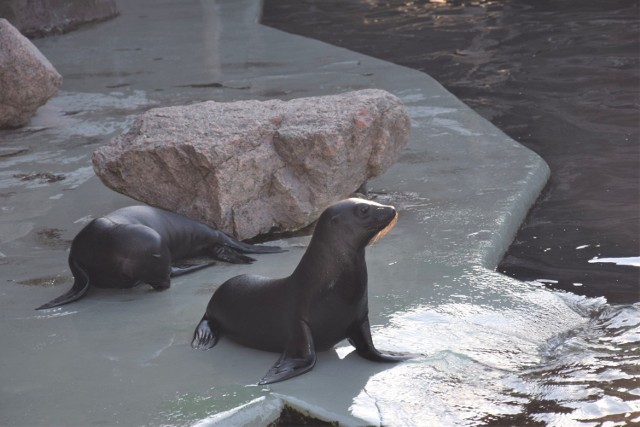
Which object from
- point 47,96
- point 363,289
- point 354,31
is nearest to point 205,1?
point 354,31

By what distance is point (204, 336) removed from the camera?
12.6 ft

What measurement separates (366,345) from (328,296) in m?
0.22

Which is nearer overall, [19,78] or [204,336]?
[204,336]

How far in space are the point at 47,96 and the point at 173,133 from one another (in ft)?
10.00

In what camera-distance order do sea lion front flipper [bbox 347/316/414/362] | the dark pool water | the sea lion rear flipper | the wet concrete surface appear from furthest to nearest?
the dark pool water → the sea lion rear flipper → sea lion front flipper [bbox 347/316/414/362] → the wet concrete surface

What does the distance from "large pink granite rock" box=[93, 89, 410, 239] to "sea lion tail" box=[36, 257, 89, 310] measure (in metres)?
0.80

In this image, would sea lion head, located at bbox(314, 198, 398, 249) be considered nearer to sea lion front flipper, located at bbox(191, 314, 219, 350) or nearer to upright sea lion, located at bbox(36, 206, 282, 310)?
sea lion front flipper, located at bbox(191, 314, 219, 350)

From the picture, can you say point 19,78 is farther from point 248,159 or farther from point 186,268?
point 186,268

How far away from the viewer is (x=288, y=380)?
11.2ft

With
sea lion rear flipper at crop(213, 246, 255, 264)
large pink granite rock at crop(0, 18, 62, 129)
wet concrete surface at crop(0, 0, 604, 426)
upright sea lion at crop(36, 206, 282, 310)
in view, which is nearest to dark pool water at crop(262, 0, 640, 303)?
wet concrete surface at crop(0, 0, 604, 426)

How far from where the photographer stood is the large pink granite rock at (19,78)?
7473 mm

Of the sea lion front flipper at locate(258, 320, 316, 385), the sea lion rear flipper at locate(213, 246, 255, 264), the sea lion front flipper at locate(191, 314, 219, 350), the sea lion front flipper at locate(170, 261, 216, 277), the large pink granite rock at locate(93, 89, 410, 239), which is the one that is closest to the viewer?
the sea lion front flipper at locate(258, 320, 316, 385)

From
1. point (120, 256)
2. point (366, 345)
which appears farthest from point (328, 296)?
point (120, 256)

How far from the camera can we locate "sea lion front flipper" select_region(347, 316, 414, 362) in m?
3.56
